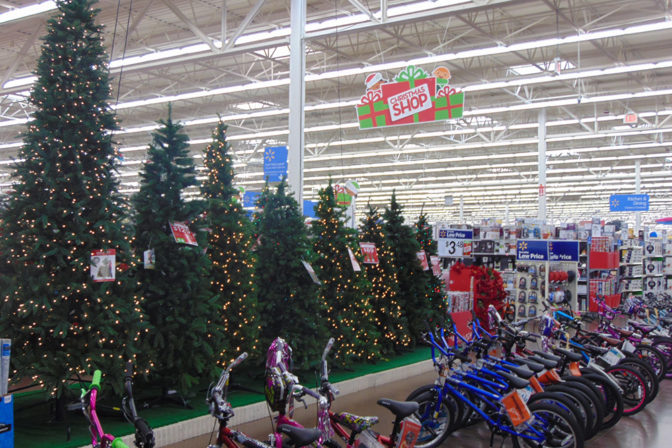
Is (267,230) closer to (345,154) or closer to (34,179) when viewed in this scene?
(34,179)

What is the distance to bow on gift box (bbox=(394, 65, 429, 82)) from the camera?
25.3 feet

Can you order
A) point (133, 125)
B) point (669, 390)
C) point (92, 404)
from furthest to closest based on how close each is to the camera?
point (133, 125), point (669, 390), point (92, 404)

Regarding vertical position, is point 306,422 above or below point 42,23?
below

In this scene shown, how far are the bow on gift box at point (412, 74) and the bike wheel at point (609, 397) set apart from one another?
4.48 meters

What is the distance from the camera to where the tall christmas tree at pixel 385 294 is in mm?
7820

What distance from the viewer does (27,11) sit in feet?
30.0

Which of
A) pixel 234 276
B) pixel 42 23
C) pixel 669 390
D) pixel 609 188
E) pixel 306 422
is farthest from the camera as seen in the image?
pixel 609 188

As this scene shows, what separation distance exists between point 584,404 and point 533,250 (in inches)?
251

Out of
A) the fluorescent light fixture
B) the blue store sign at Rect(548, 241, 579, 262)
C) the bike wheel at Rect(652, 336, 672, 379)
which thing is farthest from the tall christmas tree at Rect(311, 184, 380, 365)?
the fluorescent light fixture

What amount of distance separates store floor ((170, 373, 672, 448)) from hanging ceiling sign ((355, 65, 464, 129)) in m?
3.76

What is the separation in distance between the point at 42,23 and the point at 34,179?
7791 millimetres

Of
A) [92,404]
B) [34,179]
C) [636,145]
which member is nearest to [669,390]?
[92,404]

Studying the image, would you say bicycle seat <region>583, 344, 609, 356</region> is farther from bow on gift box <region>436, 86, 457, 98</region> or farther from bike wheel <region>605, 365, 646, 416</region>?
bow on gift box <region>436, 86, 457, 98</region>

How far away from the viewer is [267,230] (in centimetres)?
639
